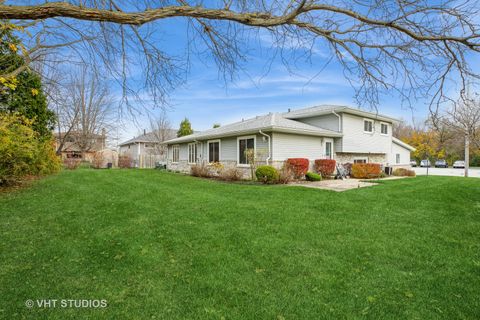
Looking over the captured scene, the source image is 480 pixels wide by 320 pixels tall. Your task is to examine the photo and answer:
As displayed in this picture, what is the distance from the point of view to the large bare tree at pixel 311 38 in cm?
348

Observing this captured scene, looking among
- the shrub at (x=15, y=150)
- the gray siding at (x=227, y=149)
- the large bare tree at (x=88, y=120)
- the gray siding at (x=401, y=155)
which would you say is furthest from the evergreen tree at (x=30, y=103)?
the gray siding at (x=401, y=155)

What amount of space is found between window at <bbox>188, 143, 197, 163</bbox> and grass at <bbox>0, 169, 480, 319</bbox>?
42.5 feet

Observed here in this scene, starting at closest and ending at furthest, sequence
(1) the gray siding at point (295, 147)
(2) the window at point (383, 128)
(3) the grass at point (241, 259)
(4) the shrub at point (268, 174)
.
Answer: (3) the grass at point (241, 259)
(4) the shrub at point (268, 174)
(1) the gray siding at point (295, 147)
(2) the window at point (383, 128)

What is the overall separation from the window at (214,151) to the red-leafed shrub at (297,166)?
18.5 feet

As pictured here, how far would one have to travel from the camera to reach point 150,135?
37156 mm

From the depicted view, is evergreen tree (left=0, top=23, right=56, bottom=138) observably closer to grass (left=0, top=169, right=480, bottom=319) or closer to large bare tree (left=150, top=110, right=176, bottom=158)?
grass (left=0, top=169, right=480, bottom=319)

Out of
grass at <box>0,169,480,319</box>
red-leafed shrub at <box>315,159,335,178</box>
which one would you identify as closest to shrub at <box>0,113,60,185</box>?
grass at <box>0,169,480,319</box>

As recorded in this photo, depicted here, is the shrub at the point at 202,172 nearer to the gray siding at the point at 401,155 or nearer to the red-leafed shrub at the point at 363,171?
the red-leafed shrub at the point at 363,171

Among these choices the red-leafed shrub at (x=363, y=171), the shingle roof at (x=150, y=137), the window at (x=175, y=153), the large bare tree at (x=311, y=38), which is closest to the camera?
the large bare tree at (x=311, y=38)

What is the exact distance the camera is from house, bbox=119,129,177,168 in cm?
3111

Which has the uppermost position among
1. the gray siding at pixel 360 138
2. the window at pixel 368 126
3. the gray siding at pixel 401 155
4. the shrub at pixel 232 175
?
the window at pixel 368 126

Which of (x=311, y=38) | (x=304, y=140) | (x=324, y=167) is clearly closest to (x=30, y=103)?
(x=311, y=38)

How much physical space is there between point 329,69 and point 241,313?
146 inches

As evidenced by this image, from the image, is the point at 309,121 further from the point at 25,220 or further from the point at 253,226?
the point at 25,220
